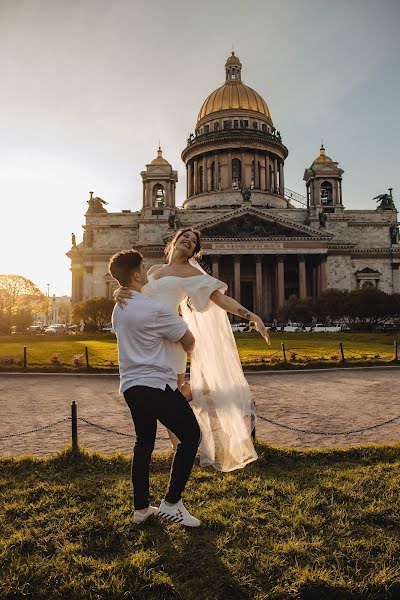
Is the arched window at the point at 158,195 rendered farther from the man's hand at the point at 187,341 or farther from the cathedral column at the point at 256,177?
the man's hand at the point at 187,341

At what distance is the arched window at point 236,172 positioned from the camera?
63800 millimetres

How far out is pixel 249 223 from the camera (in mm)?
52000

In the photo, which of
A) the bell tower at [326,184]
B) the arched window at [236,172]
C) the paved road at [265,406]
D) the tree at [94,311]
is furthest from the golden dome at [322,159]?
the paved road at [265,406]

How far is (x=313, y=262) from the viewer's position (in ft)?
176

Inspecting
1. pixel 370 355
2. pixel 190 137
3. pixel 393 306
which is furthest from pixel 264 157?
pixel 370 355

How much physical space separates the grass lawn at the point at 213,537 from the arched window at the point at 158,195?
180 ft

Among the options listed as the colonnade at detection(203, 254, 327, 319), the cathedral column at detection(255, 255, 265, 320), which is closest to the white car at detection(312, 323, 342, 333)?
the colonnade at detection(203, 254, 327, 319)

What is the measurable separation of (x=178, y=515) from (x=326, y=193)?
195ft

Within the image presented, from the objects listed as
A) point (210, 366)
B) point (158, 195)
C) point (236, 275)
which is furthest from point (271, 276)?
point (210, 366)

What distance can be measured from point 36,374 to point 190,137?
5658 cm

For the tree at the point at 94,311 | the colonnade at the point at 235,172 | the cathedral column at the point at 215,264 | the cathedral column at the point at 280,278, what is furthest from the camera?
the colonnade at the point at 235,172

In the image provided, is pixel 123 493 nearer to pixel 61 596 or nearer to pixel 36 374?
pixel 61 596

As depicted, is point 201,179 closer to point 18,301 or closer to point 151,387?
point 18,301

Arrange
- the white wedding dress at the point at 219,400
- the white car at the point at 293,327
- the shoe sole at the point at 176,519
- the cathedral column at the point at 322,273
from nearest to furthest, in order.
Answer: the shoe sole at the point at 176,519 → the white wedding dress at the point at 219,400 → the white car at the point at 293,327 → the cathedral column at the point at 322,273
